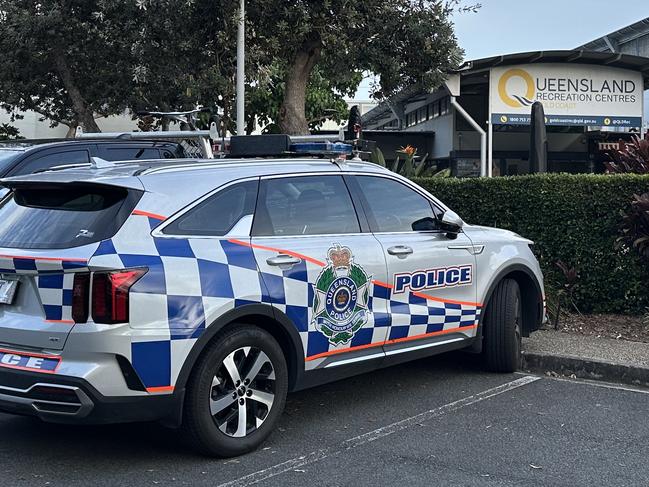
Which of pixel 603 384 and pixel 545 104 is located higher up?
pixel 545 104

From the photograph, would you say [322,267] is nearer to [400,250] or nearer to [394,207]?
[400,250]

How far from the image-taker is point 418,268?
5.76 metres

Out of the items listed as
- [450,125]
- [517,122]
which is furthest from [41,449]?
[450,125]

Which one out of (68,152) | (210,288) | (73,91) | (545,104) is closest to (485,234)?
(210,288)

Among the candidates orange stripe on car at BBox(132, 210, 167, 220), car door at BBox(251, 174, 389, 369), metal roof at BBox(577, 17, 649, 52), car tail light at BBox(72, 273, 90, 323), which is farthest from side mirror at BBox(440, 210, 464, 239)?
metal roof at BBox(577, 17, 649, 52)

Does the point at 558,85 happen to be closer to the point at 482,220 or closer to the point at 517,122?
the point at 517,122

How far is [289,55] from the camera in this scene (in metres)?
12.1

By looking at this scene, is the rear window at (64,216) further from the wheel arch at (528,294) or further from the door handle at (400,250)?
the wheel arch at (528,294)

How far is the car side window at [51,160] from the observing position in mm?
7219

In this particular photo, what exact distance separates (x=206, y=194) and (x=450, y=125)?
746 inches

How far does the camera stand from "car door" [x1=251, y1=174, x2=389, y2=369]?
192 inches

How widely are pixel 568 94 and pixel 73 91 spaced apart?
11.8 m

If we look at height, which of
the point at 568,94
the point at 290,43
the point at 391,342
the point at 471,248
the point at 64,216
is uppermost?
the point at 568,94

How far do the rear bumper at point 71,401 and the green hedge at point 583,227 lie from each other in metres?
5.38
